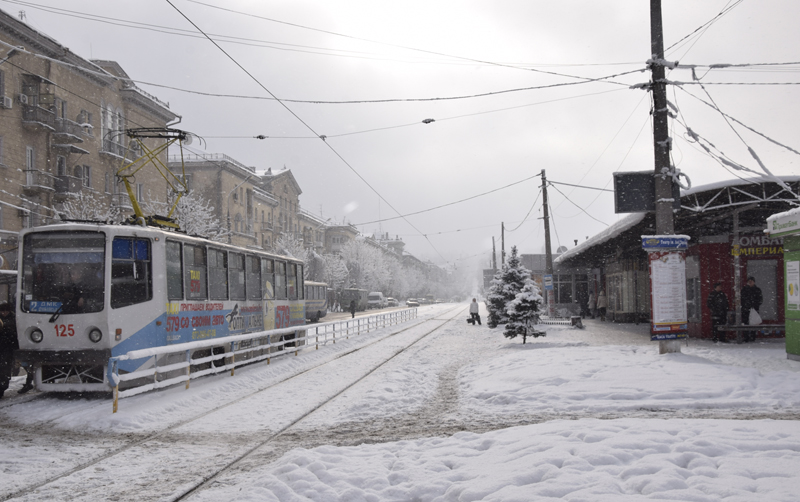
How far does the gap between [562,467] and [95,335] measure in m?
8.30

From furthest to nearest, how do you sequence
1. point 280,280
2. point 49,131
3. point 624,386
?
point 49,131 < point 280,280 < point 624,386

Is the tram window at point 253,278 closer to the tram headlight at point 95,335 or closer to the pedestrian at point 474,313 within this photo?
the tram headlight at point 95,335

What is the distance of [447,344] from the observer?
21.9 m

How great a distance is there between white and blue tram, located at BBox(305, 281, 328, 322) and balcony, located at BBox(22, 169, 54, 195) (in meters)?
18.1

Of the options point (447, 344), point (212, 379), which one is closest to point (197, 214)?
point (447, 344)

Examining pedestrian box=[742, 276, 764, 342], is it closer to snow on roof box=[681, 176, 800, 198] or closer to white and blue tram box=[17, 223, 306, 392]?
snow on roof box=[681, 176, 800, 198]

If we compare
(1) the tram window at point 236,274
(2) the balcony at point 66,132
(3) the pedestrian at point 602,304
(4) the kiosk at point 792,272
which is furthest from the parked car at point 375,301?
(4) the kiosk at point 792,272

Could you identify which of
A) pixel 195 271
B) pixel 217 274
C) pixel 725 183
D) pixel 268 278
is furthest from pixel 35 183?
pixel 725 183

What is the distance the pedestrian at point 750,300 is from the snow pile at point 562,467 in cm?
1125

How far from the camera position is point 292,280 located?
66.1 ft

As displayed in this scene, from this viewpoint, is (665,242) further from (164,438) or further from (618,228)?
(164,438)

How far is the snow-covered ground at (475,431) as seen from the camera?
15.9 feet

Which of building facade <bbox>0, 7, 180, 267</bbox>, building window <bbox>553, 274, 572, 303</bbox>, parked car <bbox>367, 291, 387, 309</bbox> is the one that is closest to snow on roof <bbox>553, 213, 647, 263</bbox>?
building window <bbox>553, 274, 572, 303</bbox>

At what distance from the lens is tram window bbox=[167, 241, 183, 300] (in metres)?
11.6
